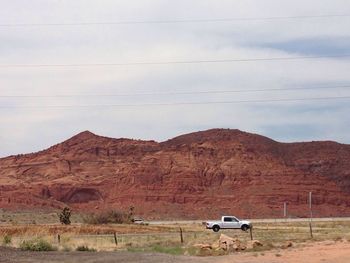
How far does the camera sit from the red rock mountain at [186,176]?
128m

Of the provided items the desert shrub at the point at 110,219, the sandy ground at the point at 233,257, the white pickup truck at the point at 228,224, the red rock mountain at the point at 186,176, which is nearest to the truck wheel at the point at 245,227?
the white pickup truck at the point at 228,224

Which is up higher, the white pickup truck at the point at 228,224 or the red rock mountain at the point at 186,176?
the red rock mountain at the point at 186,176

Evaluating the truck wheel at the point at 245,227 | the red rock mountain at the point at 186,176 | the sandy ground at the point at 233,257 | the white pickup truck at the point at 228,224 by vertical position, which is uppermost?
the red rock mountain at the point at 186,176

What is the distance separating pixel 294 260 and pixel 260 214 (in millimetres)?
96795

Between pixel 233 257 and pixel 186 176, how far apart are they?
4262 inches

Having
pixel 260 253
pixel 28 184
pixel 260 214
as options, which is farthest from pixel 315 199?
pixel 260 253

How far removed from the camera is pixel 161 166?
140250mm

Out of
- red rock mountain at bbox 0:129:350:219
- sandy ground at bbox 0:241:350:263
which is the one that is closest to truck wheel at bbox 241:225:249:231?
sandy ground at bbox 0:241:350:263

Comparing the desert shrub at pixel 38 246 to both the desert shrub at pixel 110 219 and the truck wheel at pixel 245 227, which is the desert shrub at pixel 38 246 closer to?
the truck wheel at pixel 245 227

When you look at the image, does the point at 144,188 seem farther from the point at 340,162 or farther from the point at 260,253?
the point at 260,253

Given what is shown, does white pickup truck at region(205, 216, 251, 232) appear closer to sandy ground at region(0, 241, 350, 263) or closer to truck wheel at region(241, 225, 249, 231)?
truck wheel at region(241, 225, 249, 231)

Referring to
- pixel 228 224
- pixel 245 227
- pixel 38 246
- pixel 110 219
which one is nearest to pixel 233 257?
pixel 38 246

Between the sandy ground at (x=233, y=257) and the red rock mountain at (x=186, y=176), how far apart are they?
8818 centimetres

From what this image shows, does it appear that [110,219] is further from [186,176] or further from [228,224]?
[186,176]
